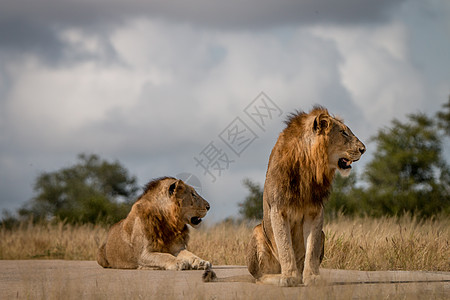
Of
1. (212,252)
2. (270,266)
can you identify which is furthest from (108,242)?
(270,266)

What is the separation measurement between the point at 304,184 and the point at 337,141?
22.2 inches

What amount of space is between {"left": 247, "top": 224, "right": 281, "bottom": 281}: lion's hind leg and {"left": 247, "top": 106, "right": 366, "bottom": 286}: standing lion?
0.40 ft

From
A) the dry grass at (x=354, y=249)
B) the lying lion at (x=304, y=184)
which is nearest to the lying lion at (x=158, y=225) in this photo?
the dry grass at (x=354, y=249)

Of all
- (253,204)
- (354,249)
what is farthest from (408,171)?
(354,249)

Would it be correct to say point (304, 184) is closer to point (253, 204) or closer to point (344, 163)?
point (344, 163)

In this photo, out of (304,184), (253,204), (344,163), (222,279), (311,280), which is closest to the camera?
(311,280)

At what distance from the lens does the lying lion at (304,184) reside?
256 inches

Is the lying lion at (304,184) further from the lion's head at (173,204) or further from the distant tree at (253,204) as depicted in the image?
the distant tree at (253,204)

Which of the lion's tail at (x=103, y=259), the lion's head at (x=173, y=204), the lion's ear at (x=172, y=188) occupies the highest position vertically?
the lion's ear at (x=172, y=188)

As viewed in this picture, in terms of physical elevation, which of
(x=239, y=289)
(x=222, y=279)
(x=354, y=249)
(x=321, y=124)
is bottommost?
(x=239, y=289)

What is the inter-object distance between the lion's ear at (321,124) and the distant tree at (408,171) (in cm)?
1991

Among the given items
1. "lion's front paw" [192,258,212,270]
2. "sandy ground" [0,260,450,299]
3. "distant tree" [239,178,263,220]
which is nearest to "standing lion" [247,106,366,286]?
"sandy ground" [0,260,450,299]

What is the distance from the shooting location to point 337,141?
21.7 ft

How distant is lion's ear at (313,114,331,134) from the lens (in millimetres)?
6566
